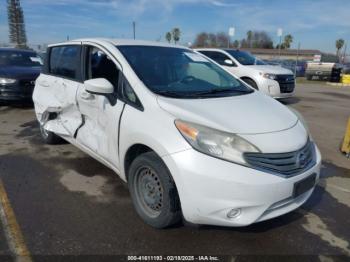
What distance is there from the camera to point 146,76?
10.9 ft

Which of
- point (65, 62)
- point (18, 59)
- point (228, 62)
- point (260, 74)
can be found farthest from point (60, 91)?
point (228, 62)

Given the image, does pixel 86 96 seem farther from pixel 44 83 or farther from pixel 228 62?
pixel 228 62

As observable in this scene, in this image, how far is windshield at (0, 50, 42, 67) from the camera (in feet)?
32.2

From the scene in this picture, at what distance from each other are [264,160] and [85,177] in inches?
101

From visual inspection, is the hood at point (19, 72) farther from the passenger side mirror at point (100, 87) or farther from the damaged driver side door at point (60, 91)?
the passenger side mirror at point (100, 87)

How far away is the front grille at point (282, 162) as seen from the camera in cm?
256

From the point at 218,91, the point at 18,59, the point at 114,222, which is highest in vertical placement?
the point at 18,59

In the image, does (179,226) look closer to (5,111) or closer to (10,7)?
(5,111)

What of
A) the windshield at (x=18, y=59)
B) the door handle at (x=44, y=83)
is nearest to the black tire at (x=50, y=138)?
the door handle at (x=44, y=83)

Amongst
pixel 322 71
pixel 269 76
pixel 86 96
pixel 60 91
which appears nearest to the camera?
pixel 86 96

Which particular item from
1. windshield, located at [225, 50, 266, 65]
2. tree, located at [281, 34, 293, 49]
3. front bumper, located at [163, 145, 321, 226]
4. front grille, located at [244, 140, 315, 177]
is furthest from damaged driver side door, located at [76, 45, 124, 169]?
tree, located at [281, 34, 293, 49]

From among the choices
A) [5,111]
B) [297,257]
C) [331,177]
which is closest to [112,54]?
[297,257]

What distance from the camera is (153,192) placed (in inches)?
119

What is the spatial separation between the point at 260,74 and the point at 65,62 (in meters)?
6.64
